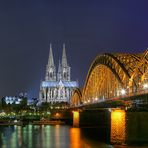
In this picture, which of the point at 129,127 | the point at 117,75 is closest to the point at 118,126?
the point at 129,127

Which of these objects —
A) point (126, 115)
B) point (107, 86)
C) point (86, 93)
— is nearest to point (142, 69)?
point (126, 115)

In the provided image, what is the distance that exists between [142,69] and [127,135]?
1770 cm

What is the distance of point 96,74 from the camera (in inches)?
4377

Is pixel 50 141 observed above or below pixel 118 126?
below

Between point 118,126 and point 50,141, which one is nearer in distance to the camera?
point 118,126

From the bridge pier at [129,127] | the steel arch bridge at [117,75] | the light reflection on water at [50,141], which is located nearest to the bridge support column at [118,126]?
the bridge pier at [129,127]

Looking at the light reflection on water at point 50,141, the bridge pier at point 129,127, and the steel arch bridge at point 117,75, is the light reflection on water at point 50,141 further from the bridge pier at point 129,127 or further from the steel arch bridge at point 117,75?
the steel arch bridge at point 117,75

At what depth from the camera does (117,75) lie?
281ft

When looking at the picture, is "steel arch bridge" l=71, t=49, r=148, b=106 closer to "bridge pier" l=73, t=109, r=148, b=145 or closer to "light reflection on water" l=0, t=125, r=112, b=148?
"bridge pier" l=73, t=109, r=148, b=145

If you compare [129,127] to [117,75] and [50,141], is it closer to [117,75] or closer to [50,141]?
[117,75]

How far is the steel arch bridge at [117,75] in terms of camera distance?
75000 millimetres

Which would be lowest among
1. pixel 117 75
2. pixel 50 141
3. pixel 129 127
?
pixel 50 141

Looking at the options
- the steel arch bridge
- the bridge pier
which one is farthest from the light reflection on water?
the steel arch bridge

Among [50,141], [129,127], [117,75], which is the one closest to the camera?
[129,127]
